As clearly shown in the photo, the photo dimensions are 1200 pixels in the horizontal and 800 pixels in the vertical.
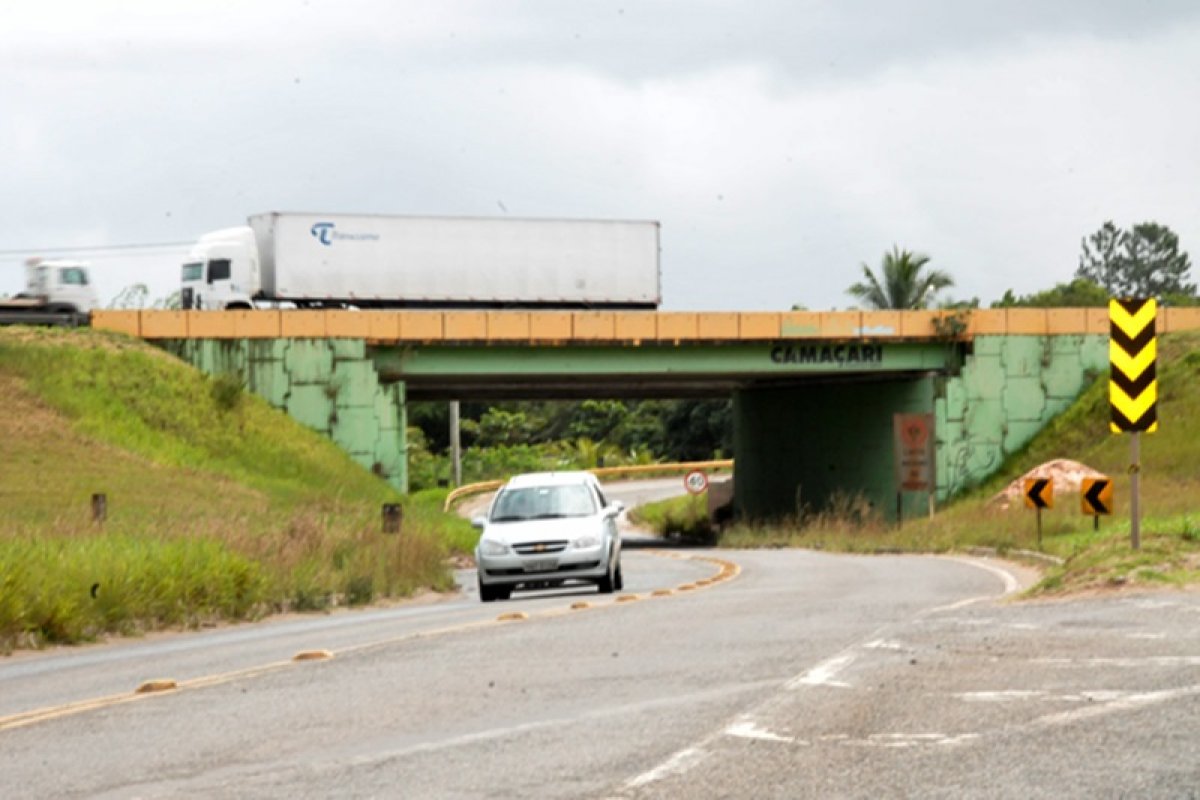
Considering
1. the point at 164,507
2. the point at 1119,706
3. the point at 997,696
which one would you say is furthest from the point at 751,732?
the point at 164,507

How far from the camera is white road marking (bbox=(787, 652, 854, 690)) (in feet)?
37.1

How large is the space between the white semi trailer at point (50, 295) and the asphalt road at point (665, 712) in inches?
1532

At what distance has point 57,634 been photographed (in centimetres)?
2033

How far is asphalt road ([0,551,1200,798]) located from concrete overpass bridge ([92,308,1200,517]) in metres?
34.2

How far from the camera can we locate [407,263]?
191 ft

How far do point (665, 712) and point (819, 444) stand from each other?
159ft

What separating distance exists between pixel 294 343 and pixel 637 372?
9007 millimetres

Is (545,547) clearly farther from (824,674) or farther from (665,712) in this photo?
(665,712)

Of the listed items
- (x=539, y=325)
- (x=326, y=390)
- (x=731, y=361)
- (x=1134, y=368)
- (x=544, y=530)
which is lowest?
(x=544, y=530)

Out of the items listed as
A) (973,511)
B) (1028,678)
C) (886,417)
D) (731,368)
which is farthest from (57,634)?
(886,417)

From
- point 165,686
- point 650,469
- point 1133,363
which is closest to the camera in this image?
point 165,686

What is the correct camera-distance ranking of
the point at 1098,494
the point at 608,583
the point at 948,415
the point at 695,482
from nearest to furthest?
the point at 608,583
the point at 1098,494
the point at 948,415
the point at 695,482

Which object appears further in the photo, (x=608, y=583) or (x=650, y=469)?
(x=650, y=469)

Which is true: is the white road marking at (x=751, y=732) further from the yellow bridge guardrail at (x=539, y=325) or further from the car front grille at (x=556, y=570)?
the yellow bridge guardrail at (x=539, y=325)
